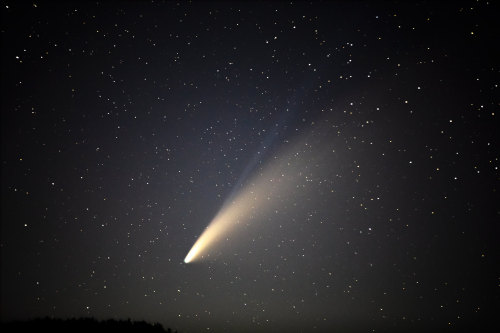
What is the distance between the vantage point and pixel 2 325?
244 inches

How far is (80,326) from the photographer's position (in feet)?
21.1

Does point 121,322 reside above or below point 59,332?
above

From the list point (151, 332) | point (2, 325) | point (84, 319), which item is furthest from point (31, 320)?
point (151, 332)

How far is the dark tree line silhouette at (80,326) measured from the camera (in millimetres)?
6059

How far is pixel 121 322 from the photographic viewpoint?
7.12 m

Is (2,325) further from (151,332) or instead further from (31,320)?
(151,332)

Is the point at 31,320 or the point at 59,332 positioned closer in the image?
the point at 59,332

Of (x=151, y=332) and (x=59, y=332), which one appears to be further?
(x=151, y=332)

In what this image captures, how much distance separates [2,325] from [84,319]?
4.26 ft

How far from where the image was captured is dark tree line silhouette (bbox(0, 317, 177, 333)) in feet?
19.9

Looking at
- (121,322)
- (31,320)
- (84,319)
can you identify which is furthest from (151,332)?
(31,320)

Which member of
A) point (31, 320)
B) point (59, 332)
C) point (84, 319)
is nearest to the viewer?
point (59, 332)

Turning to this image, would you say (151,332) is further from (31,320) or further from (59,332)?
(31,320)

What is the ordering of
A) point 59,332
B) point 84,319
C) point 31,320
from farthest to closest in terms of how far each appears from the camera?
point 84,319
point 31,320
point 59,332
